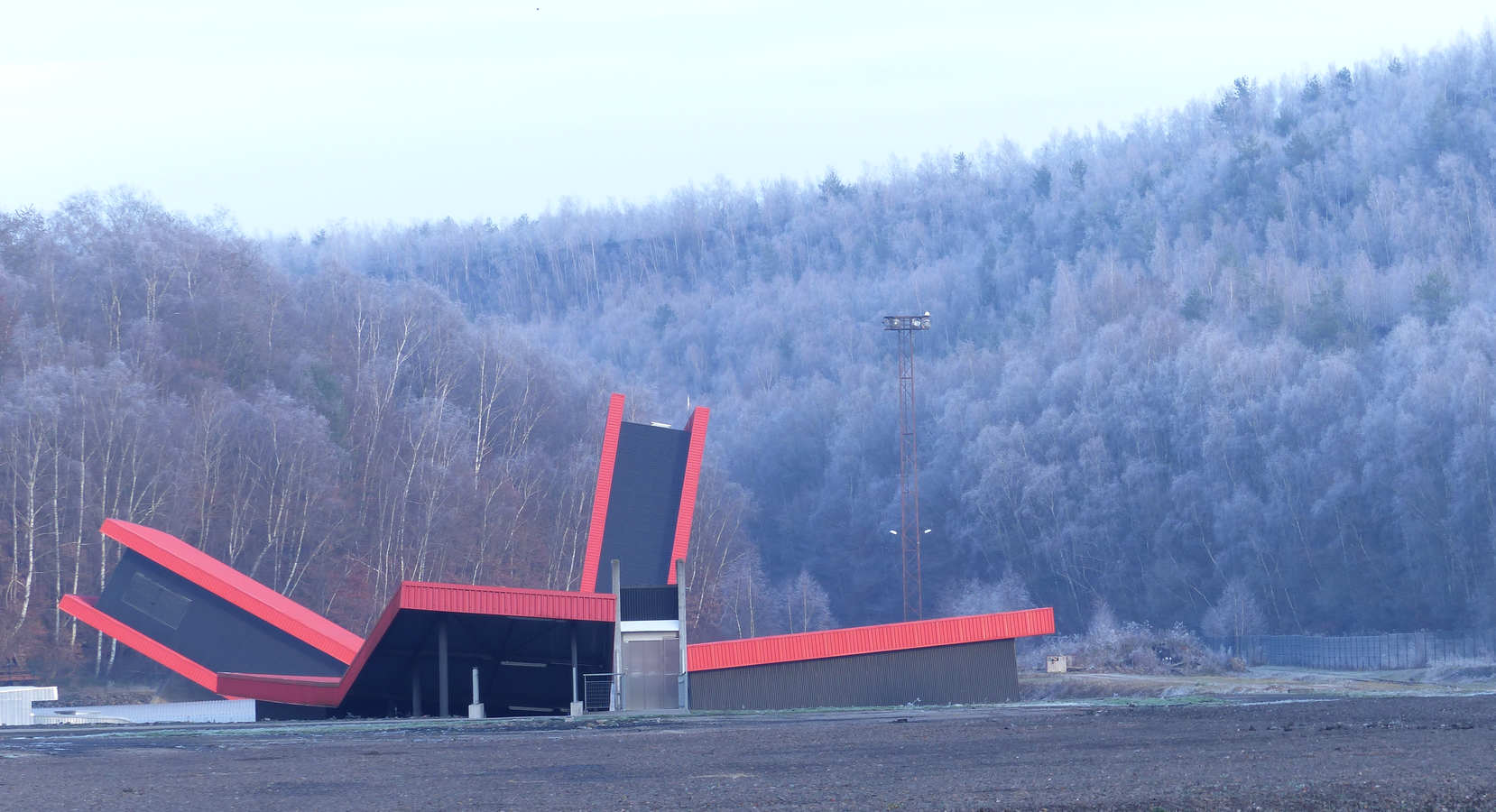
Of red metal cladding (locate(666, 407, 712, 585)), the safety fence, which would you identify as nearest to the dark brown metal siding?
red metal cladding (locate(666, 407, 712, 585))

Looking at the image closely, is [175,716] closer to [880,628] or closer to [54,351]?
[880,628]

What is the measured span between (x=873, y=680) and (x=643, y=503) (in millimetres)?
7470

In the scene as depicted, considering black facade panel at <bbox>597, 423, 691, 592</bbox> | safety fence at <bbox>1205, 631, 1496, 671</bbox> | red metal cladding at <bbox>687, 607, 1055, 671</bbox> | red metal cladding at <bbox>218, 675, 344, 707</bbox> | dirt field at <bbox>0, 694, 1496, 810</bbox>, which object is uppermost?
black facade panel at <bbox>597, 423, 691, 592</bbox>

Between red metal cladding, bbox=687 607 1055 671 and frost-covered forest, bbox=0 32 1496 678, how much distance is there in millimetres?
23930

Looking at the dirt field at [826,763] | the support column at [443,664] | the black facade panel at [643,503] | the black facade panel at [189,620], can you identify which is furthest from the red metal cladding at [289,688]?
the dirt field at [826,763]

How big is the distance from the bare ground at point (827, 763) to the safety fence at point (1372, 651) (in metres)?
31.1

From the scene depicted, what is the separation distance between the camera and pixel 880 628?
27.1 meters

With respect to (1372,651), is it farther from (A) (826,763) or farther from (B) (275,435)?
(A) (826,763)

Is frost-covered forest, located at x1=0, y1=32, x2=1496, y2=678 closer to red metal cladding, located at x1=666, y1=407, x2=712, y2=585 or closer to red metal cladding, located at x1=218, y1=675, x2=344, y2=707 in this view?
red metal cladding, located at x1=218, y1=675, x2=344, y2=707

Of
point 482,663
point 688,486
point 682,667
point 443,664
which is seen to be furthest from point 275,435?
point 682,667

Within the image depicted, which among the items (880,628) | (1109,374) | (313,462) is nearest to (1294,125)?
(1109,374)

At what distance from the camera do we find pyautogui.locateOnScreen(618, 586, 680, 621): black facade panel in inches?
1046

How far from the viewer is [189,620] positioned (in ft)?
101

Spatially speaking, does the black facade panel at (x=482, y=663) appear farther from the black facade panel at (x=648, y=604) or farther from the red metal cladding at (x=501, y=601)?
the black facade panel at (x=648, y=604)
